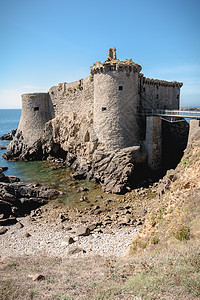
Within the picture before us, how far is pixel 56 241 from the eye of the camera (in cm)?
1444

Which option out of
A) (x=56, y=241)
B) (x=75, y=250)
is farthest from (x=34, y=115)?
(x=75, y=250)

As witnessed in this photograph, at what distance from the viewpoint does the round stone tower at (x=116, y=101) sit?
80.0ft

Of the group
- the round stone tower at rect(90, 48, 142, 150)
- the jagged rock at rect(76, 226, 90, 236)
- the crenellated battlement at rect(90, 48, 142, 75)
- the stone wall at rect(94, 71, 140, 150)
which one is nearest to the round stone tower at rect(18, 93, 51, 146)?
the round stone tower at rect(90, 48, 142, 150)

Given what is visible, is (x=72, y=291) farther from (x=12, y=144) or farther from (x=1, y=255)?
(x=12, y=144)

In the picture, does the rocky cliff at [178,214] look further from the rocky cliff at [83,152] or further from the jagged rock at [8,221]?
the rocky cliff at [83,152]

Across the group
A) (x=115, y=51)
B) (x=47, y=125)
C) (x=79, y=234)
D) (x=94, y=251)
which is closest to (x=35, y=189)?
(x=79, y=234)

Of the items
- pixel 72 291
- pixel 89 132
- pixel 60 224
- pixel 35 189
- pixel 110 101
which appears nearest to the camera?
pixel 72 291

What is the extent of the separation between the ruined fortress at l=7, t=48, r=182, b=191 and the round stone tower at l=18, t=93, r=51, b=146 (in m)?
2.70

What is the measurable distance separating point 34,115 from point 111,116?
60.9 ft

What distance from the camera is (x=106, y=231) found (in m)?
15.4

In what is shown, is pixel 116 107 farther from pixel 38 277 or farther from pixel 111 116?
pixel 38 277

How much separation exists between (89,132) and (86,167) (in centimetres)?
470

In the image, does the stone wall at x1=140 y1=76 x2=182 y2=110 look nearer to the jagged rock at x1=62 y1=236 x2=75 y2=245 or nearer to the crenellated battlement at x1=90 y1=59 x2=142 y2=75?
the crenellated battlement at x1=90 y1=59 x2=142 y2=75

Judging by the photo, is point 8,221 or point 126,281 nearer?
point 126,281
